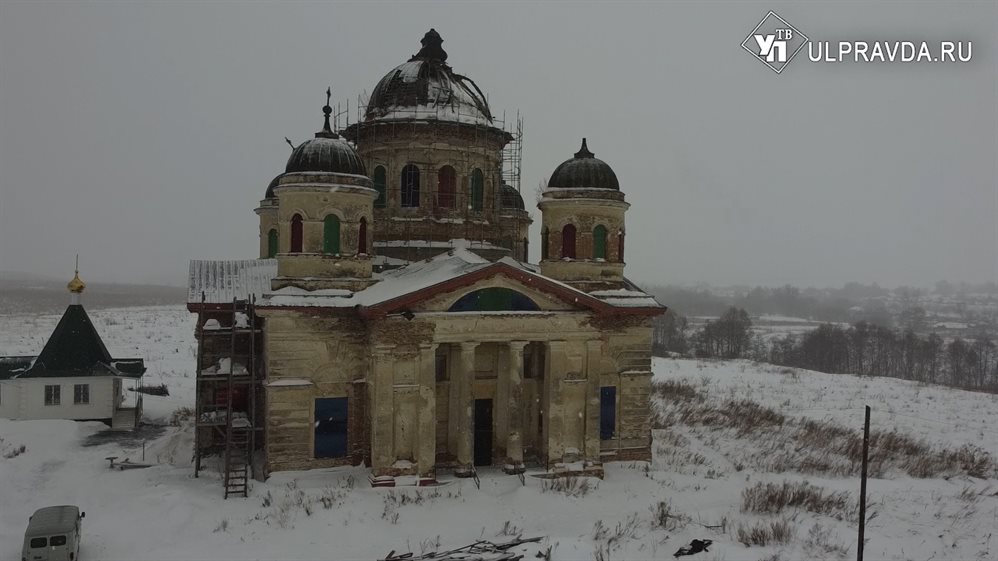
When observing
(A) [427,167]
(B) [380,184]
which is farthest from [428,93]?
(B) [380,184]

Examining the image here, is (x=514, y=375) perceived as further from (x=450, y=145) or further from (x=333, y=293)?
(x=450, y=145)

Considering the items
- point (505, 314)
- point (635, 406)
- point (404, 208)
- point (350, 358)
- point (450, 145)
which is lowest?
point (635, 406)

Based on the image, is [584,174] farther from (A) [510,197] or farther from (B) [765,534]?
(B) [765,534]

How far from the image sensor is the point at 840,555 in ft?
47.5

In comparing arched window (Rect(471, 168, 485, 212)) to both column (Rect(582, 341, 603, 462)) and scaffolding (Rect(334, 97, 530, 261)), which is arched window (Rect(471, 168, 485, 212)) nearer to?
scaffolding (Rect(334, 97, 530, 261))

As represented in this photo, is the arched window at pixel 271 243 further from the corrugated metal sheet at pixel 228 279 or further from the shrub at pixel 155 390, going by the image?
the shrub at pixel 155 390

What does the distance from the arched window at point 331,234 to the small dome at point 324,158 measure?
4.28 feet

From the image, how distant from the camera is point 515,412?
62.5 ft

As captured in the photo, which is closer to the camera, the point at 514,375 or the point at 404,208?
the point at 514,375

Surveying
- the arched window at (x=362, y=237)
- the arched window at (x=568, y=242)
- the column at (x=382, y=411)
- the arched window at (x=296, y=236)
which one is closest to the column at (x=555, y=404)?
the arched window at (x=568, y=242)

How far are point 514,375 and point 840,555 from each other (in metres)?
8.46

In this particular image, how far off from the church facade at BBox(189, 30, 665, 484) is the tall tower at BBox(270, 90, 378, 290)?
0.04 meters

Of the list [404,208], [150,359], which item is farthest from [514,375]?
[150,359]

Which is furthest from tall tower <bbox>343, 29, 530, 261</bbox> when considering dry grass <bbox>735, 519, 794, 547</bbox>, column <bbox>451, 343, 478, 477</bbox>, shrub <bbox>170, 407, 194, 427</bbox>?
dry grass <bbox>735, 519, 794, 547</bbox>
